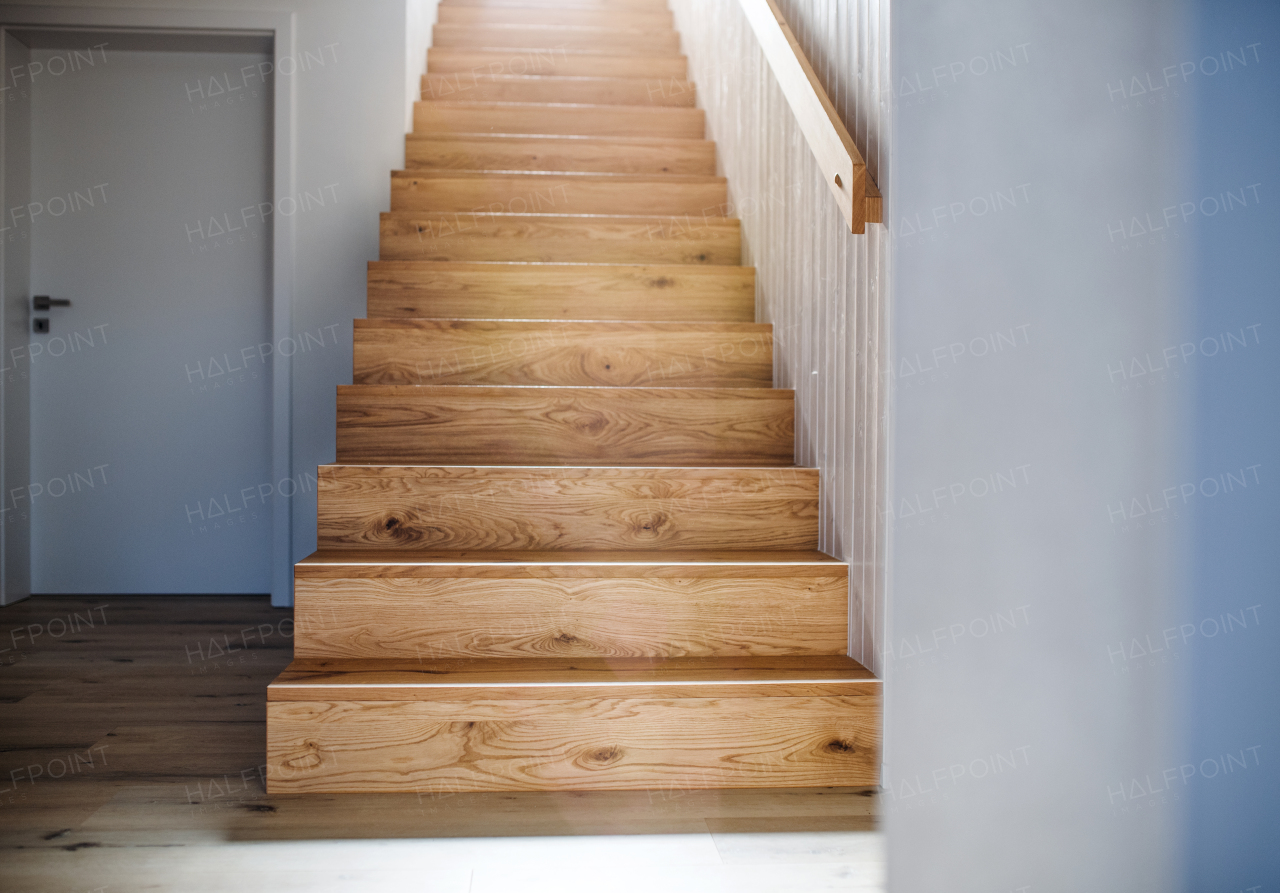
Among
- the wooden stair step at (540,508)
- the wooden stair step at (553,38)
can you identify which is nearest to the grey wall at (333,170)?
the wooden stair step at (553,38)

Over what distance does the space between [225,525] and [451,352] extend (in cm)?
141

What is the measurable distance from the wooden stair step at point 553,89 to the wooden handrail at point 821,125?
4.04ft

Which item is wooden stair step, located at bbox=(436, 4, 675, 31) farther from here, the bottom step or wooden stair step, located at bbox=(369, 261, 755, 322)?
the bottom step

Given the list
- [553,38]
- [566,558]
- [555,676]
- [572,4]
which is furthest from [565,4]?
[555,676]

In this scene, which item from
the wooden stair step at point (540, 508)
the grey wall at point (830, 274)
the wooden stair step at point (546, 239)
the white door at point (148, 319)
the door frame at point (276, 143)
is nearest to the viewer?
the grey wall at point (830, 274)

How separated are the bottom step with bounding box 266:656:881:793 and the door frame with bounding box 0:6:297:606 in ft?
4.84

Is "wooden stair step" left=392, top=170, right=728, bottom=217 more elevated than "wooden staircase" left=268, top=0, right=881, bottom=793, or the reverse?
"wooden stair step" left=392, top=170, right=728, bottom=217

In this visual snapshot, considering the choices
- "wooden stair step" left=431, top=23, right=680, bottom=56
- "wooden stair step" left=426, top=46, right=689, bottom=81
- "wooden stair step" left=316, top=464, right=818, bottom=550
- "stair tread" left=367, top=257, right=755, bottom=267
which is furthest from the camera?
"wooden stair step" left=431, top=23, right=680, bottom=56

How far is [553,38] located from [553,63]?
0.57 ft

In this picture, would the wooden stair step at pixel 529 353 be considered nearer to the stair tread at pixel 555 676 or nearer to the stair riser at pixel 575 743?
the stair tread at pixel 555 676

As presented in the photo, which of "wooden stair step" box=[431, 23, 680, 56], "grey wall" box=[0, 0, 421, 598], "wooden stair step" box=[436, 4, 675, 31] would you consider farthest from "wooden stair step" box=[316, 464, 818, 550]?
"wooden stair step" box=[436, 4, 675, 31]

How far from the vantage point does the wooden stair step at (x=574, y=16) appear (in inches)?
145

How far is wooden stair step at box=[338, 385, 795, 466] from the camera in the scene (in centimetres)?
195

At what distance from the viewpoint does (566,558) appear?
5.41ft
